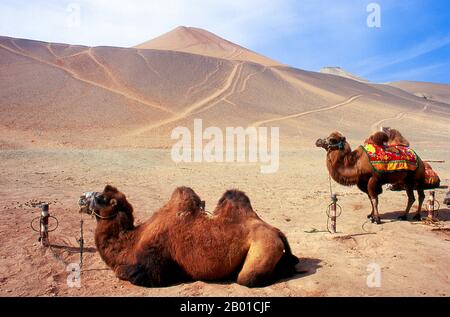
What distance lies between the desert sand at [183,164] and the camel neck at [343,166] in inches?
40.0

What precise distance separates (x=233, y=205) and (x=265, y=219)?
4.18 m

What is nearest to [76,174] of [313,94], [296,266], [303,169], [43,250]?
[43,250]

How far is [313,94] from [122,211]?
55.8 metres

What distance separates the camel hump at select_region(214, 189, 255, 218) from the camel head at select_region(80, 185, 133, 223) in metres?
1.27

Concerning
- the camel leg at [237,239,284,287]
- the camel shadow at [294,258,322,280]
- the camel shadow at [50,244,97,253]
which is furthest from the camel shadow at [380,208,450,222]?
the camel shadow at [50,244,97,253]

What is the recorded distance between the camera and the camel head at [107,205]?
5180 millimetres

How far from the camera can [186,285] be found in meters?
4.89

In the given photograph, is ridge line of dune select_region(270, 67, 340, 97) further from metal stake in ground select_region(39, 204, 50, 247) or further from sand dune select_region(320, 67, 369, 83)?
sand dune select_region(320, 67, 369, 83)

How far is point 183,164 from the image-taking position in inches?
768

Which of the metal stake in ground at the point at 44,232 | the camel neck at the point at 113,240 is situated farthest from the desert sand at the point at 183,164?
the camel neck at the point at 113,240

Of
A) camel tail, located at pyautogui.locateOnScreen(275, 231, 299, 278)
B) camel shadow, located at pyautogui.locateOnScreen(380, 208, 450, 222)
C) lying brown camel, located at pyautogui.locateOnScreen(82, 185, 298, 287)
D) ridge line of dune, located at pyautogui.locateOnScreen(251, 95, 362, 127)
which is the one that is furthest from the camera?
ridge line of dune, located at pyautogui.locateOnScreen(251, 95, 362, 127)

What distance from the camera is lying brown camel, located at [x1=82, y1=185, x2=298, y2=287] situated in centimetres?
480
